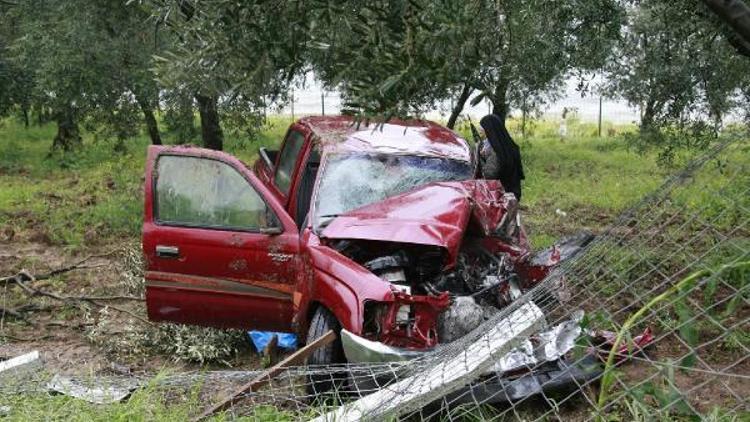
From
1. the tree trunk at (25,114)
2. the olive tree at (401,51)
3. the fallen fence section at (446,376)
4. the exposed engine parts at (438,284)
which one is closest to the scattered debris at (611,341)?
the fallen fence section at (446,376)

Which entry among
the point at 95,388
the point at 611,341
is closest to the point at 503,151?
the point at 95,388

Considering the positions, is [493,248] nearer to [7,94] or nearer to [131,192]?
[131,192]

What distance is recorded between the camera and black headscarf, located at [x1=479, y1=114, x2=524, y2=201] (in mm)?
7176

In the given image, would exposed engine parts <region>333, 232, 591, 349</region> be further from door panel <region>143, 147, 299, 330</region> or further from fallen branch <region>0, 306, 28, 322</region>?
fallen branch <region>0, 306, 28, 322</region>

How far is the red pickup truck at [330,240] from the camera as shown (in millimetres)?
5180

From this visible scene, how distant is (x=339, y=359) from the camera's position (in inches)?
200

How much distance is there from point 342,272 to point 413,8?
1871 millimetres

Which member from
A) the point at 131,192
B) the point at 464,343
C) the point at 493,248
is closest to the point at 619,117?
the point at 131,192

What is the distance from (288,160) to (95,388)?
3.12 metres

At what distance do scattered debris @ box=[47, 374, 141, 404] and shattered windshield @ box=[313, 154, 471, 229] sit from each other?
1.79 metres

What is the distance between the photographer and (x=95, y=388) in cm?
441

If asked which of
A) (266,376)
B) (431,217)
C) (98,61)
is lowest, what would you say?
(266,376)

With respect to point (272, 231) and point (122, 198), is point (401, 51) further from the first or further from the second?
point (122, 198)

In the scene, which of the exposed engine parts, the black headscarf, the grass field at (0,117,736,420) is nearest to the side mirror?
the exposed engine parts
